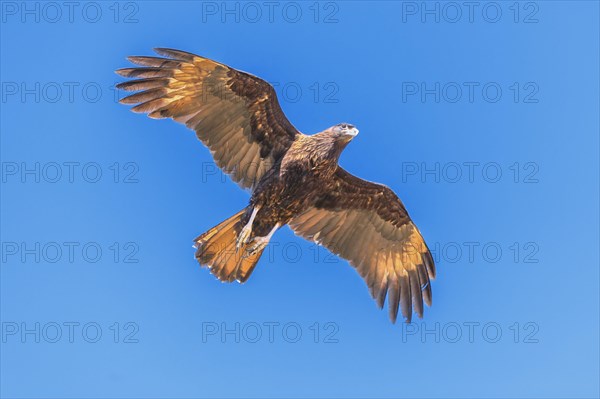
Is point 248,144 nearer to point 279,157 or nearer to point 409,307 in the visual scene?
point 279,157

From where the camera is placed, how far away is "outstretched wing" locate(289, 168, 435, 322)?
637 inches

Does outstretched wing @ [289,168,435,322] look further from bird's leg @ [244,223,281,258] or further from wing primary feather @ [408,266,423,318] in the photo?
bird's leg @ [244,223,281,258]

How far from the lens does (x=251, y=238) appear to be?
15.1 metres

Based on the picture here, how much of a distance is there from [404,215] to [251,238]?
275 centimetres

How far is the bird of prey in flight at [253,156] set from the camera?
14797mm

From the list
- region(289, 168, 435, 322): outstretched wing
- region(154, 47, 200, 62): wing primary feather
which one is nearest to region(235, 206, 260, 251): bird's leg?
region(289, 168, 435, 322): outstretched wing

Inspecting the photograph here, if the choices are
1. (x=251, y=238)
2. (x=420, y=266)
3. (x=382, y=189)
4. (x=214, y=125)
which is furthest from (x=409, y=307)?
(x=214, y=125)

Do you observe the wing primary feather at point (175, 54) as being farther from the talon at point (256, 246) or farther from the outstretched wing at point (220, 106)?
the talon at point (256, 246)

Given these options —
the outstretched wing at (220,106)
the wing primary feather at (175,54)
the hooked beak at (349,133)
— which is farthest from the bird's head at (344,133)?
the wing primary feather at (175,54)

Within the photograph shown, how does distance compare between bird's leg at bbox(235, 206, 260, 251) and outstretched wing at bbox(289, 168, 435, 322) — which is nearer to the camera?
bird's leg at bbox(235, 206, 260, 251)

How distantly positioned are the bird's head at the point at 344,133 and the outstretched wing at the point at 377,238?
1.22 meters

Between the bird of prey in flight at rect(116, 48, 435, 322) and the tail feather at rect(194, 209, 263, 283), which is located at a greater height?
the bird of prey in flight at rect(116, 48, 435, 322)

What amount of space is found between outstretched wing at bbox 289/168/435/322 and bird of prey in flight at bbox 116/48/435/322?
0.02 metres

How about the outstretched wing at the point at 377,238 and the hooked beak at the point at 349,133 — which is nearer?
the hooked beak at the point at 349,133
